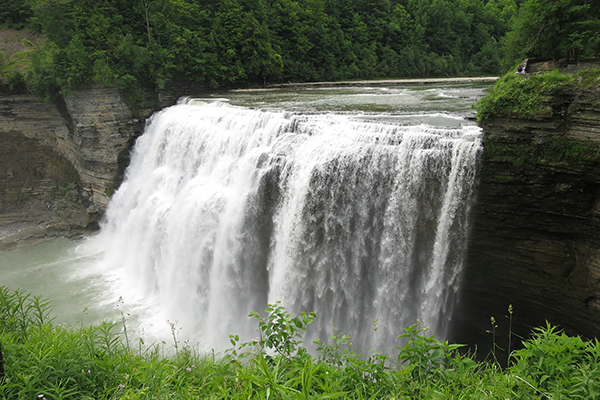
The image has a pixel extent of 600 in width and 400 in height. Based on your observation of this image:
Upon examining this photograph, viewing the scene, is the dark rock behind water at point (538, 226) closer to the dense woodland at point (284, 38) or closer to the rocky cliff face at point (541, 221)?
the rocky cliff face at point (541, 221)

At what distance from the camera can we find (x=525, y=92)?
350 inches

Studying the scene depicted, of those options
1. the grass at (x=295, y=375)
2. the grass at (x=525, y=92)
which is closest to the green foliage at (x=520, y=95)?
the grass at (x=525, y=92)

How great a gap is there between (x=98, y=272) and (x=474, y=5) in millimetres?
46912

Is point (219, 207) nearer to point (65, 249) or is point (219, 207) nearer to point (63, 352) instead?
Result: point (63, 352)

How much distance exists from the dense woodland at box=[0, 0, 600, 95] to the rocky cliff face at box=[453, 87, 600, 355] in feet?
20.4


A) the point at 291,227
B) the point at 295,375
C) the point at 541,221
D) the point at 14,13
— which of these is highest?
the point at 14,13

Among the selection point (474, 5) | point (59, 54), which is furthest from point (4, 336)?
point (474, 5)

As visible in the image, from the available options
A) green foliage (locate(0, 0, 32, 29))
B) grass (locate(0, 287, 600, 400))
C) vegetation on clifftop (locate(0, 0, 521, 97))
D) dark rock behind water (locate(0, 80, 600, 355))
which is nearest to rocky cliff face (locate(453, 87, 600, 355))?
dark rock behind water (locate(0, 80, 600, 355))

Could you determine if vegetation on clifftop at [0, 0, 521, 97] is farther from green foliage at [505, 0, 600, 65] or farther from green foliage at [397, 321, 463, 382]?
green foliage at [397, 321, 463, 382]

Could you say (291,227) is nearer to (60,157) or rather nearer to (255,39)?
(60,157)

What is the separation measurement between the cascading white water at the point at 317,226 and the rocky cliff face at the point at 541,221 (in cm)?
59

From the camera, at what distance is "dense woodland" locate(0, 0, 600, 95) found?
17.1 m

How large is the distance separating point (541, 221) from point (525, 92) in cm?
312

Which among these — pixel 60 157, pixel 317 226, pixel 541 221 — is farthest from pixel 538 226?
pixel 60 157
